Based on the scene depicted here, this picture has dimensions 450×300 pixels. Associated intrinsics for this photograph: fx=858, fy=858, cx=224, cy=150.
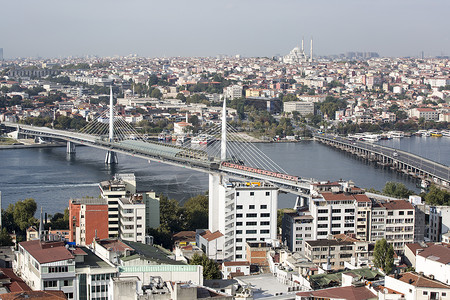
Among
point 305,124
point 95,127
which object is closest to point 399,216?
point 95,127

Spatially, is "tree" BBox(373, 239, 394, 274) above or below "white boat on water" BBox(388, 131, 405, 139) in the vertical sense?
above

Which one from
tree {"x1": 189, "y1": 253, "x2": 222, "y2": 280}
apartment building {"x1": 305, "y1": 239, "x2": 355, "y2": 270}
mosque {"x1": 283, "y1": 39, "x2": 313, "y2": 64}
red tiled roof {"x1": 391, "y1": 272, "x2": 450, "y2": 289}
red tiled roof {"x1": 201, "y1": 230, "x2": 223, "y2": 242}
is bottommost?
red tiled roof {"x1": 201, "y1": 230, "x2": 223, "y2": 242}

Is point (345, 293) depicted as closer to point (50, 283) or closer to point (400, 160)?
point (50, 283)

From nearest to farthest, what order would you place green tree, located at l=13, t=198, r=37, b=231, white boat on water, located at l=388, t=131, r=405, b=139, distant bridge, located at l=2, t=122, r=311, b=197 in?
1. green tree, located at l=13, t=198, r=37, b=231
2. distant bridge, located at l=2, t=122, r=311, b=197
3. white boat on water, located at l=388, t=131, r=405, b=139

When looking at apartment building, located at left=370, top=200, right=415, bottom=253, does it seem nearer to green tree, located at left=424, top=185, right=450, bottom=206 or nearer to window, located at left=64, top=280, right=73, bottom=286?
green tree, located at left=424, top=185, right=450, bottom=206

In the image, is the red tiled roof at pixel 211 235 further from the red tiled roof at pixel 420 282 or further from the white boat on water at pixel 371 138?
the white boat on water at pixel 371 138

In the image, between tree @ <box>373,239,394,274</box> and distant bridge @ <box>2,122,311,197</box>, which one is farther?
distant bridge @ <box>2,122,311,197</box>

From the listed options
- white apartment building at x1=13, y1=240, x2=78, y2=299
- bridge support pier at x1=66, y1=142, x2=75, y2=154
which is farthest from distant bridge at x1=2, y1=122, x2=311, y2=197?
white apartment building at x1=13, y1=240, x2=78, y2=299
